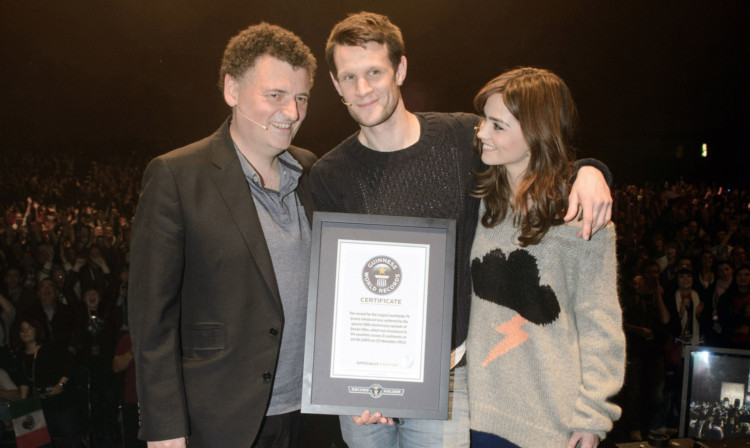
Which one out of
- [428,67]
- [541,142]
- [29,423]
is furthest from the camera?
[428,67]

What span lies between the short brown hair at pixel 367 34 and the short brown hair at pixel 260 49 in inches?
5.4

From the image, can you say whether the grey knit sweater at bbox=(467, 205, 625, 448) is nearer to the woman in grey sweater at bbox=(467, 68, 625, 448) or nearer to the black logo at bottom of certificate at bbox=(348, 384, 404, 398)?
the woman in grey sweater at bbox=(467, 68, 625, 448)

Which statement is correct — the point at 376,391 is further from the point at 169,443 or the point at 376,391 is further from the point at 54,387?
the point at 54,387

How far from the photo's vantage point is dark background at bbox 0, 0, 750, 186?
1351 centimetres

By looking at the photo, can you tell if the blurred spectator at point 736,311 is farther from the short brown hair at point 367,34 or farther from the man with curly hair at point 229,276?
the man with curly hair at point 229,276

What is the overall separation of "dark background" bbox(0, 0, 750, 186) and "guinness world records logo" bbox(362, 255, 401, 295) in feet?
38.2

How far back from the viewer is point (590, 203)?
153 cm

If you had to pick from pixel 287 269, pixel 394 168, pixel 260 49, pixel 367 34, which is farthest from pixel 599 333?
pixel 260 49

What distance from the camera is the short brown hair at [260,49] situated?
69.9 inches

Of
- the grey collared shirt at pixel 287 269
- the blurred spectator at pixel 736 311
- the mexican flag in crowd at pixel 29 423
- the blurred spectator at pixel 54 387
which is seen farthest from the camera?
the blurred spectator at pixel 736 311

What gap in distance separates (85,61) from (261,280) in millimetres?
16497

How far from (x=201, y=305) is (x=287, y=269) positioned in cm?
27

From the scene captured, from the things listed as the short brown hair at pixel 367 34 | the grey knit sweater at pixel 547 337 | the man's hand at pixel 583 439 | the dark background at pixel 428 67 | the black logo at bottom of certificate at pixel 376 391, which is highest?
the dark background at pixel 428 67

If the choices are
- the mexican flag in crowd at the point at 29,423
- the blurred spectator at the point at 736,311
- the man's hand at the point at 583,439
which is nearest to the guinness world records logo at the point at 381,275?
the man's hand at the point at 583,439
